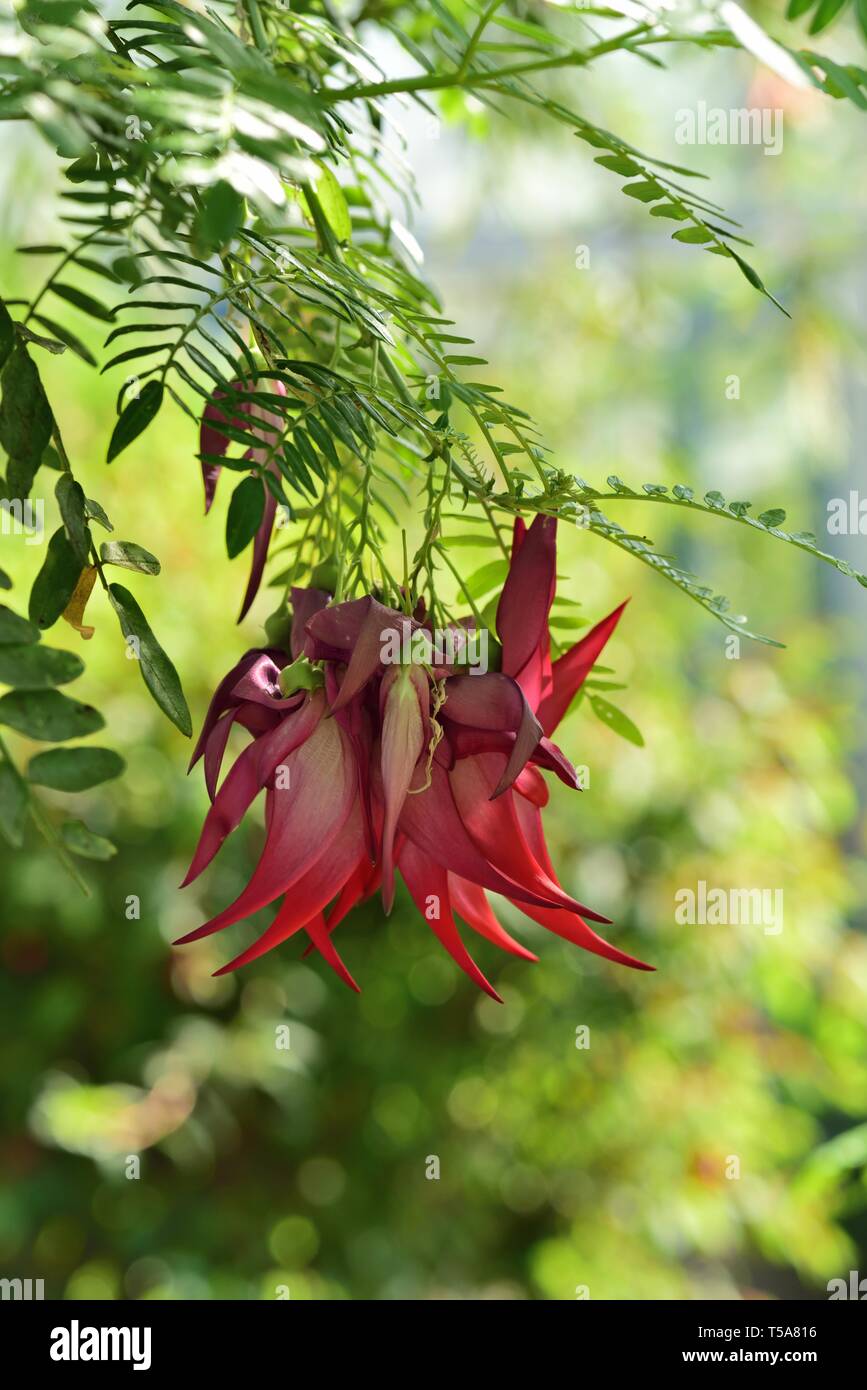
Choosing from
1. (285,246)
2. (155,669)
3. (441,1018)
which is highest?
(285,246)

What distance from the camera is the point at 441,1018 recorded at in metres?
1.36

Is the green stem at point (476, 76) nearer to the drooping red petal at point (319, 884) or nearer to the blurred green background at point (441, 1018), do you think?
the drooping red petal at point (319, 884)

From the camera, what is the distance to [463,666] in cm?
35

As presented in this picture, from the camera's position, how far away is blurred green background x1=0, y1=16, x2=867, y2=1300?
48.4 inches

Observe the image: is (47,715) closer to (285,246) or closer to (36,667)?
(36,667)

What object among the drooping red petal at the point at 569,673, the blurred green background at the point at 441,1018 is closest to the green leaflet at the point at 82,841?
the drooping red petal at the point at 569,673

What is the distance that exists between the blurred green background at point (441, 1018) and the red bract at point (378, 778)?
2.87 feet

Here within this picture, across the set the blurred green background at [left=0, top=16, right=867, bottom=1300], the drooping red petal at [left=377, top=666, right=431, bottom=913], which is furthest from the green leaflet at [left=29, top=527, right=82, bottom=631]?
the blurred green background at [left=0, top=16, right=867, bottom=1300]

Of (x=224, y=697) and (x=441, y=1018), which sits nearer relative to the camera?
(x=224, y=697)

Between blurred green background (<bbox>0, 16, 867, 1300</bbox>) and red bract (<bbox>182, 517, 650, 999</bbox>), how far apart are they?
2.87 feet

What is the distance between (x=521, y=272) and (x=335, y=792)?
1854mm

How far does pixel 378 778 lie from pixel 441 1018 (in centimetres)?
107

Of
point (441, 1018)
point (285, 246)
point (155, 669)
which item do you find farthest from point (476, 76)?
point (441, 1018)
